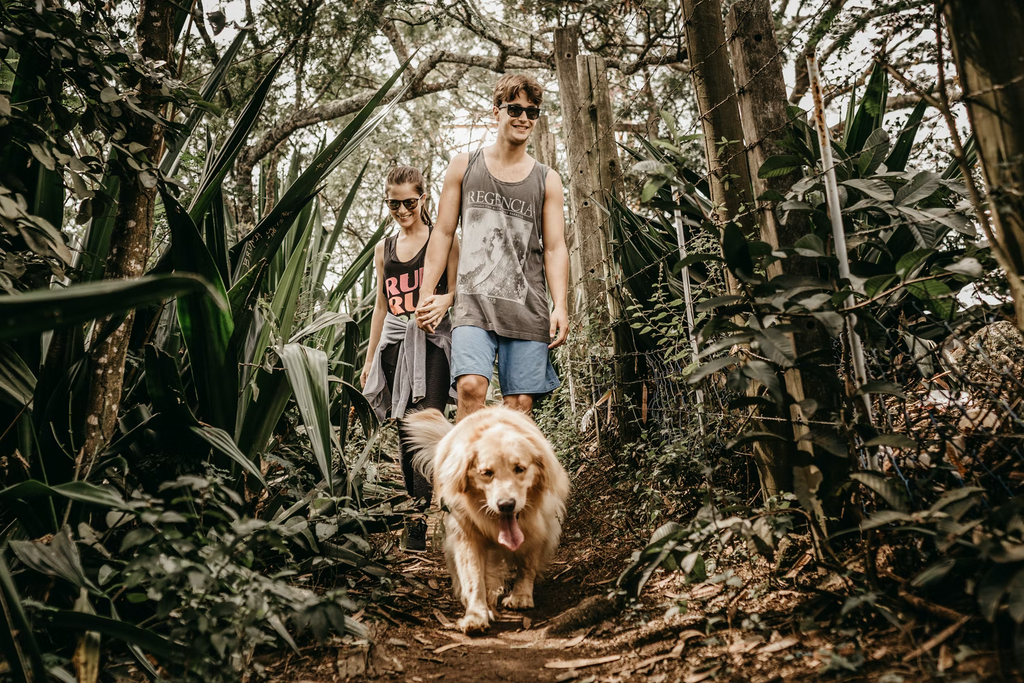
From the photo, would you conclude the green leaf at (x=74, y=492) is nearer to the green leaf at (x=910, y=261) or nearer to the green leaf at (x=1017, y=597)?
the green leaf at (x=1017, y=597)

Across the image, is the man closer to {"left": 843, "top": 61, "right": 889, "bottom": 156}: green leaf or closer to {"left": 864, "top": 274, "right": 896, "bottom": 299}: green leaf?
{"left": 843, "top": 61, "right": 889, "bottom": 156}: green leaf

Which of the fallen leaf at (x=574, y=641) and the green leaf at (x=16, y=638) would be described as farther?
the fallen leaf at (x=574, y=641)

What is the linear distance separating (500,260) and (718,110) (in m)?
1.23

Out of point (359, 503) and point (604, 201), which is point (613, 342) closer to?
point (604, 201)

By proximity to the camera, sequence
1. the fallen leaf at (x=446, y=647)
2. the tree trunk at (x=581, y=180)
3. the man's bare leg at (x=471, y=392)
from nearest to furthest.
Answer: the fallen leaf at (x=446, y=647), the man's bare leg at (x=471, y=392), the tree trunk at (x=581, y=180)

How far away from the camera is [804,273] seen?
1.96 m

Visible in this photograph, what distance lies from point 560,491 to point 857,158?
1.75 metres

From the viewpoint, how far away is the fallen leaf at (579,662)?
74.2 inches

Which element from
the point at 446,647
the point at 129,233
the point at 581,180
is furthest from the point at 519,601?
the point at 581,180

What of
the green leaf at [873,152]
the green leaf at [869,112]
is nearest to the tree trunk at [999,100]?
the green leaf at [873,152]

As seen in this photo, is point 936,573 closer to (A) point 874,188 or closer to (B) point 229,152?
(A) point 874,188

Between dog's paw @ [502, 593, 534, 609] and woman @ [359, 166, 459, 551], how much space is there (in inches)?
27.7

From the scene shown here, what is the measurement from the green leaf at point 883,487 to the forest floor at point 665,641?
0.24 metres

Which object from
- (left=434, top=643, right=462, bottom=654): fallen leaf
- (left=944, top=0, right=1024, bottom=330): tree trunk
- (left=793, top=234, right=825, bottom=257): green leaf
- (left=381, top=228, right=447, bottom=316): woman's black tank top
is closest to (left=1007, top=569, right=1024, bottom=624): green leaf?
(left=944, top=0, right=1024, bottom=330): tree trunk
